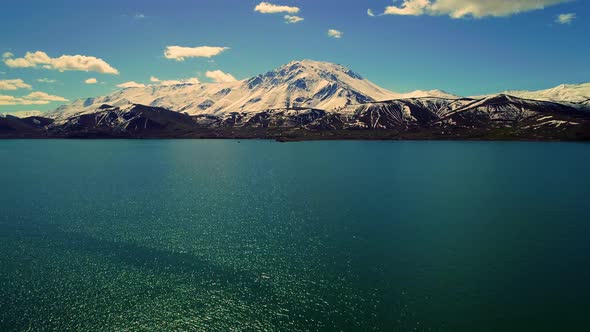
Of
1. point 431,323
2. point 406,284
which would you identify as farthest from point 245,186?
point 431,323

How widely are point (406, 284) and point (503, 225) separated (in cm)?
4791

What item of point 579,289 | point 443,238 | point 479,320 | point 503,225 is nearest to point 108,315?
point 479,320

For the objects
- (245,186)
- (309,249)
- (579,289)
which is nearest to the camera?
(579,289)

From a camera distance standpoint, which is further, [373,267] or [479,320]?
[373,267]

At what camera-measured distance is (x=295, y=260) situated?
66.6 m

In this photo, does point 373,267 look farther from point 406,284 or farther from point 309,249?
point 309,249

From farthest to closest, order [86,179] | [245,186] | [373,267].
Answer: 1. [86,179]
2. [245,186]
3. [373,267]

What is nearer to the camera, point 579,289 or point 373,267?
point 579,289

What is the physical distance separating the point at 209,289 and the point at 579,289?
2350 inches

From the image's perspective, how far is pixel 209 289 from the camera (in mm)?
55594

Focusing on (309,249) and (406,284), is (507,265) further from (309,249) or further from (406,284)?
(309,249)

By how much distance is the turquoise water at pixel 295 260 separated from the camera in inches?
1897

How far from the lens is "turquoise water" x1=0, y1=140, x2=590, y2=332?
48.2 m

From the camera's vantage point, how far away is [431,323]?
46219mm
